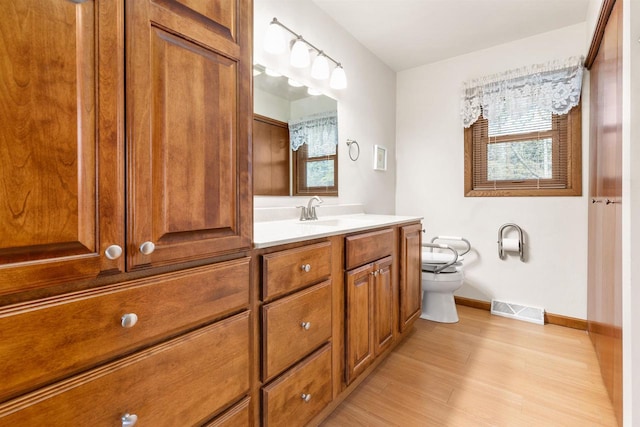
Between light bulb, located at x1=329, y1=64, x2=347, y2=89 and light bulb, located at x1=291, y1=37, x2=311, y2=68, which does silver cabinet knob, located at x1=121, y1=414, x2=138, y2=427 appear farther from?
light bulb, located at x1=329, y1=64, x2=347, y2=89

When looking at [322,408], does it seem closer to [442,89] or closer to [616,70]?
[616,70]

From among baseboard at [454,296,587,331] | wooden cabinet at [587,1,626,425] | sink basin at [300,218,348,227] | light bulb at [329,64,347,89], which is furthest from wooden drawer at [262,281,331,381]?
baseboard at [454,296,587,331]

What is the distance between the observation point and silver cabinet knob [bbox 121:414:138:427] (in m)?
0.69

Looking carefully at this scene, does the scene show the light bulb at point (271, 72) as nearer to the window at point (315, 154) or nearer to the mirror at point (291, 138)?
the mirror at point (291, 138)

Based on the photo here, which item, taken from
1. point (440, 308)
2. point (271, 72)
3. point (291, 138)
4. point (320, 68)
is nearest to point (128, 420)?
point (291, 138)

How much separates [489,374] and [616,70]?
1673mm


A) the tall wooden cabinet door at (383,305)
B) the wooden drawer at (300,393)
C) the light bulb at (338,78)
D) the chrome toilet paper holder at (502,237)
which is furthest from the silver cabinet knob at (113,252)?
the chrome toilet paper holder at (502,237)

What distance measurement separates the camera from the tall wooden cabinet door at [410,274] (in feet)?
6.45

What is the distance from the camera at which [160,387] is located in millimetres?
764

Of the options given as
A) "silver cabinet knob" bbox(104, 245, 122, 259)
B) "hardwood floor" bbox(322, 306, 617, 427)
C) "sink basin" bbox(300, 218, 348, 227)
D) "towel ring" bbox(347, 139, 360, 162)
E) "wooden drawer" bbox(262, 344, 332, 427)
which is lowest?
"hardwood floor" bbox(322, 306, 617, 427)

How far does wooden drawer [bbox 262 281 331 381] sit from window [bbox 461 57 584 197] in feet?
6.99

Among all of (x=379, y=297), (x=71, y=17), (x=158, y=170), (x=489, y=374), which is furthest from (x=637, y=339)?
(x=71, y=17)

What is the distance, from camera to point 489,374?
5.93ft

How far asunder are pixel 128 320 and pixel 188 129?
0.49m
